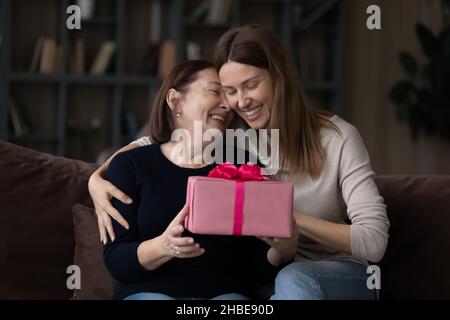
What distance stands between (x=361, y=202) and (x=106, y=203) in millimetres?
537

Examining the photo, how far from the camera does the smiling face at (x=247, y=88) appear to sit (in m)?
1.62

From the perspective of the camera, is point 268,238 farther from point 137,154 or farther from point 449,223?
point 449,223

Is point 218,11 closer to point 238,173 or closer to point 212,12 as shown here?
point 212,12

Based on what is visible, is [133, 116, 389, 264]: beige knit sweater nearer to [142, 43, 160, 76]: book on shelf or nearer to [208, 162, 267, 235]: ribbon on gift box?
[208, 162, 267, 235]: ribbon on gift box

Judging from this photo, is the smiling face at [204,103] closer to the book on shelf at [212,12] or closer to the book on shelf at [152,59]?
the book on shelf at [152,59]

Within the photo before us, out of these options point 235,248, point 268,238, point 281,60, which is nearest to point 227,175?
point 268,238

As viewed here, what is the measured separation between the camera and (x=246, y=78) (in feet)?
5.33

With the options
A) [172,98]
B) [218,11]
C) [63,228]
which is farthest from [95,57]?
[172,98]

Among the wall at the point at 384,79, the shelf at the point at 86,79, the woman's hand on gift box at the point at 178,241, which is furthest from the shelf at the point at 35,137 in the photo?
the woman's hand on gift box at the point at 178,241

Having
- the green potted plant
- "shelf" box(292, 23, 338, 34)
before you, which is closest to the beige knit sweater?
the green potted plant

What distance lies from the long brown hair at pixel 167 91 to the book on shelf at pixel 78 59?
3.25 metres

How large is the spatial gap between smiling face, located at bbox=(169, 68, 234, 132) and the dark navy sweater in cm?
9

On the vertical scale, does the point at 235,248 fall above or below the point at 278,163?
below
